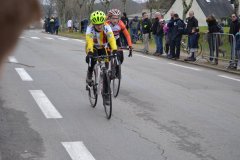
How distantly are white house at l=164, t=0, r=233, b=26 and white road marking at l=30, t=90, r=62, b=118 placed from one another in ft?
247

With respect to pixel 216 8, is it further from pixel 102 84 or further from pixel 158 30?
pixel 102 84

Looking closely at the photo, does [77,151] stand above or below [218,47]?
below

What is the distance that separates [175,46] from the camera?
800 inches

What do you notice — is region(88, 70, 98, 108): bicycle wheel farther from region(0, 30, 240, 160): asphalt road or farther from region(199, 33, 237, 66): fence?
region(199, 33, 237, 66): fence

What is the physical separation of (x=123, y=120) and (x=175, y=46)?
13.1 m

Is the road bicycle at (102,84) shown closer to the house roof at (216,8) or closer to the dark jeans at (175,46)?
the dark jeans at (175,46)

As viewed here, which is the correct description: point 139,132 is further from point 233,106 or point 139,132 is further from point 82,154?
point 233,106

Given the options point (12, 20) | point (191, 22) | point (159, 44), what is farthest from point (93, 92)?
point (159, 44)

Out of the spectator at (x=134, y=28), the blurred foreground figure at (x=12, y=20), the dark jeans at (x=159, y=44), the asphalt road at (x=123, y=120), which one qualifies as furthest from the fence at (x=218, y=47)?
the blurred foreground figure at (x=12, y=20)

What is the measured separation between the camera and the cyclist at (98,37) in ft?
26.2

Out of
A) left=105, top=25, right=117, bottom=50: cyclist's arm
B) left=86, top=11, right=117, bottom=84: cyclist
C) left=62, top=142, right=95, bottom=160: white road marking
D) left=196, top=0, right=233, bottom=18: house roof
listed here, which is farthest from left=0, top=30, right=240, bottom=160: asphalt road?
left=196, top=0, right=233, bottom=18: house roof

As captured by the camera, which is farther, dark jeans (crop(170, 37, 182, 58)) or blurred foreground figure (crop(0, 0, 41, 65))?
dark jeans (crop(170, 37, 182, 58))

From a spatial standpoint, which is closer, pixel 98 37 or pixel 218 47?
pixel 98 37

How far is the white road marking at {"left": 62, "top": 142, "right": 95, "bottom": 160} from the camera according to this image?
536 centimetres
